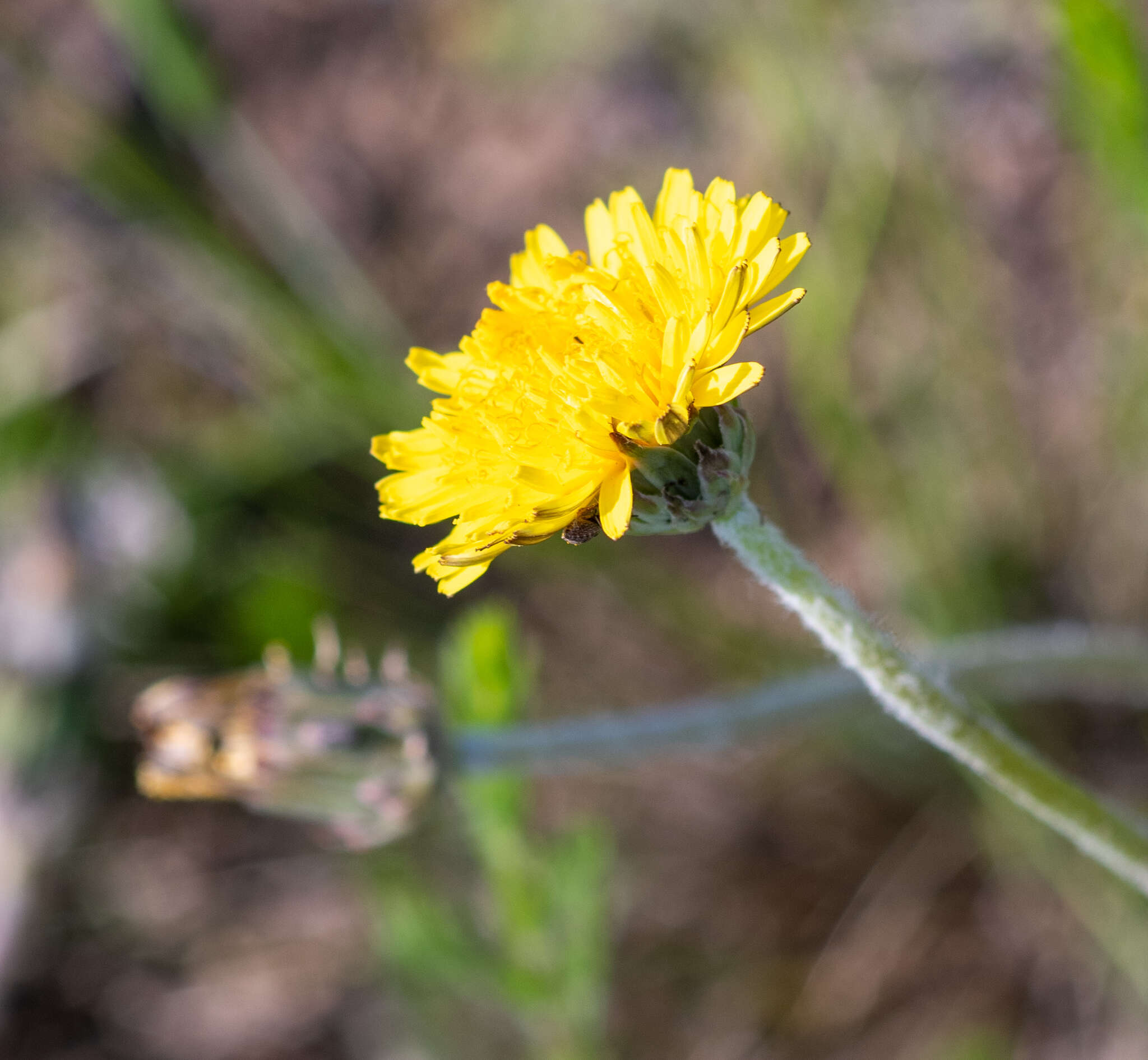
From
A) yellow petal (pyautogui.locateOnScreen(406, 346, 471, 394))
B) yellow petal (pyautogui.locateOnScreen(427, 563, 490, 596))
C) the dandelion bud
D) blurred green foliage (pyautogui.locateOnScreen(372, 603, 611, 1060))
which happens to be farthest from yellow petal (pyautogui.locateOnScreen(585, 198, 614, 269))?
the dandelion bud

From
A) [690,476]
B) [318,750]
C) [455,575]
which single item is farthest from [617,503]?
[318,750]

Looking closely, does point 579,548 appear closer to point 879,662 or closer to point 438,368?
point 438,368

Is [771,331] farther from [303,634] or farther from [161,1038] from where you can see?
[161,1038]

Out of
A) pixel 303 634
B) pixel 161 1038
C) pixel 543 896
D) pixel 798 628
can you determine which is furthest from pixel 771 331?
pixel 161 1038

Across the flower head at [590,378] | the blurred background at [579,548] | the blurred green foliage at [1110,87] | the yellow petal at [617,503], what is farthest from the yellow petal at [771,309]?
the blurred background at [579,548]

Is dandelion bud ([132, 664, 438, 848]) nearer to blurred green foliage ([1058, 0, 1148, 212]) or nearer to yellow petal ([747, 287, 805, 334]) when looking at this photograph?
yellow petal ([747, 287, 805, 334])

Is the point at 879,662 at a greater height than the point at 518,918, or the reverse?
the point at 518,918

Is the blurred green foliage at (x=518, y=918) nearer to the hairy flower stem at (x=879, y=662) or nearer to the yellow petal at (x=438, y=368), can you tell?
the yellow petal at (x=438, y=368)
